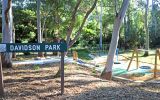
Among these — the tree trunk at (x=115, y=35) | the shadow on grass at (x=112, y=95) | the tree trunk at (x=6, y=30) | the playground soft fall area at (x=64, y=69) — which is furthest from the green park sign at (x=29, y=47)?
the tree trunk at (x=6, y=30)

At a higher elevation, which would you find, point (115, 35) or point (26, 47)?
point (115, 35)

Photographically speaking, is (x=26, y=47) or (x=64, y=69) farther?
(x=64, y=69)

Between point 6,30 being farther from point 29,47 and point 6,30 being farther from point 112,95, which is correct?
→ point 112,95

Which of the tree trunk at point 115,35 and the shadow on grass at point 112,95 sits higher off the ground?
the tree trunk at point 115,35

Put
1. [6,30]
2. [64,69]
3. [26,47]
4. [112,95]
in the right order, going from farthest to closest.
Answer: [6,30] < [64,69] < [112,95] < [26,47]

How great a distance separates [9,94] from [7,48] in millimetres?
997

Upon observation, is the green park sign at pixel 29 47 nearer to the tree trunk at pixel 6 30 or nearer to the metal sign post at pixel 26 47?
the metal sign post at pixel 26 47

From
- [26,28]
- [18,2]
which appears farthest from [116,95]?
[18,2]

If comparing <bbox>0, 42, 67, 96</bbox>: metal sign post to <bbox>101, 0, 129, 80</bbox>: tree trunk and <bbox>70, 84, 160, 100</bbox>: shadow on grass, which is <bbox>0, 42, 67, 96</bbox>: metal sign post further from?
<bbox>101, 0, 129, 80</bbox>: tree trunk

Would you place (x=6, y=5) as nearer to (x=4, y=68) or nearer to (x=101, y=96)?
(x=4, y=68)

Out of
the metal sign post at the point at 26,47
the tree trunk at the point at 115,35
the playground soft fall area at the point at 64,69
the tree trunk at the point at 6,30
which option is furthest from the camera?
the tree trunk at the point at 6,30

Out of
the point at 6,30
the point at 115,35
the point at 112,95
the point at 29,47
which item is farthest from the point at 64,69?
the point at 29,47

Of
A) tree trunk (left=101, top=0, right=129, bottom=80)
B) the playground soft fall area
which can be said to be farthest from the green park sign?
tree trunk (left=101, top=0, right=129, bottom=80)

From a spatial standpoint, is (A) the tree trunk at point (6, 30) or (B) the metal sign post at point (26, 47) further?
(A) the tree trunk at point (6, 30)
